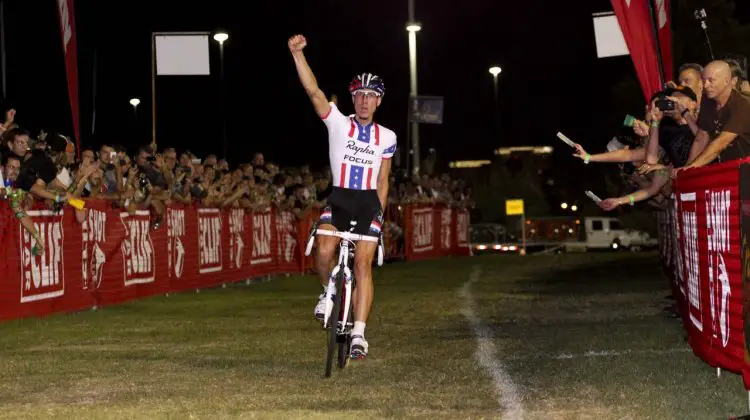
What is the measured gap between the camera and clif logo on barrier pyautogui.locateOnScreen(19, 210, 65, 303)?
53.6 ft

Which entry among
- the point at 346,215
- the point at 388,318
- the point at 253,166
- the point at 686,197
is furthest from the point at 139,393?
the point at 253,166

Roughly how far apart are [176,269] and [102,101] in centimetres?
3627

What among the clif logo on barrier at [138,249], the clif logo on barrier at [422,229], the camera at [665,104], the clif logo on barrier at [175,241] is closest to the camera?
the camera at [665,104]

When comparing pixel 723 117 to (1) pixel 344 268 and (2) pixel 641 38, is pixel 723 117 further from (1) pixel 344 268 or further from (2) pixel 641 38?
(2) pixel 641 38

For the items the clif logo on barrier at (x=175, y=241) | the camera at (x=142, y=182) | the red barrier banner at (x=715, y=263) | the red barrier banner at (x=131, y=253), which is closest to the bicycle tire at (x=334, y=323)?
the red barrier banner at (x=715, y=263)

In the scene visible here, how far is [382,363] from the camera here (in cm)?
1097

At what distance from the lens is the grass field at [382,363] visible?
27.9ft

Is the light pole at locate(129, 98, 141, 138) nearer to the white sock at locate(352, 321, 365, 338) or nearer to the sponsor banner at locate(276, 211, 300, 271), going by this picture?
the sponsor banner at locate(276, 211, 300, 271)

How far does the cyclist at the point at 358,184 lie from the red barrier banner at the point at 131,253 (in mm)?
6591

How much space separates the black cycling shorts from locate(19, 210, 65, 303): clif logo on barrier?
6.82m

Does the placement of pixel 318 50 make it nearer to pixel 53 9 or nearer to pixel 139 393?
pixel 53 9

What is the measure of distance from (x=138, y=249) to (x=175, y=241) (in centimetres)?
181

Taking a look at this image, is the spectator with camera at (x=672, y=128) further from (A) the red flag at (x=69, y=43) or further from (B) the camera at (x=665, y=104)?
(A) the red flag at (x=69, y=43)

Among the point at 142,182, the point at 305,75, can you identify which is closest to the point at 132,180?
the point at 142,182
